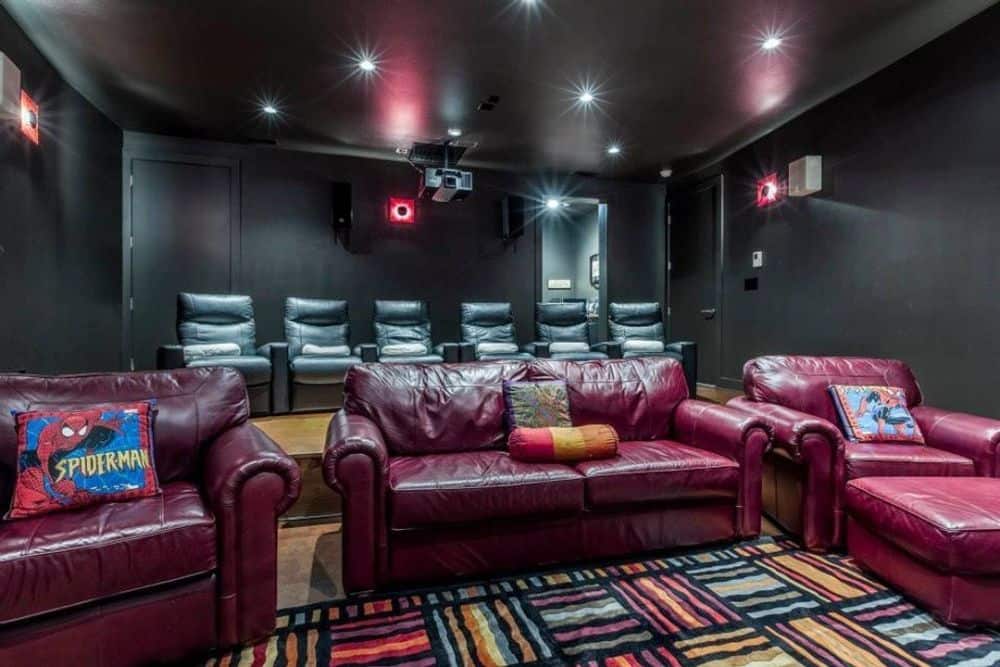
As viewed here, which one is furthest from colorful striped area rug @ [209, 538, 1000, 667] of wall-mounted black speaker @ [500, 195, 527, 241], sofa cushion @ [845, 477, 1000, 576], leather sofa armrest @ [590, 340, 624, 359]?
wall-mounted black speaker @ [500, 195, 527, 241]

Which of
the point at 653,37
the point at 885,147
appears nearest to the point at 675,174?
the point at 885,147

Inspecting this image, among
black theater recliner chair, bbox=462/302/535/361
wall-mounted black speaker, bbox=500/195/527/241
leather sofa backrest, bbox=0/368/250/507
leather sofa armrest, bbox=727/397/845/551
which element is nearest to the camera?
leather sofa backrest, bbox=0/368/250/507

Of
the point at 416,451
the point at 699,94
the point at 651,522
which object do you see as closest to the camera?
the point at 651,522

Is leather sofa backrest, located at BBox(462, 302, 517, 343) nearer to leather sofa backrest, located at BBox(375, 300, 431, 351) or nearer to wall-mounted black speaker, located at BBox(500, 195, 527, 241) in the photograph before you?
leather sofa backrest, located at BBox(375, 300, 431, 351)

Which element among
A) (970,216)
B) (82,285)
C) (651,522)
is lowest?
(651,522)

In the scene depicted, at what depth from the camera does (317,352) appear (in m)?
4.29

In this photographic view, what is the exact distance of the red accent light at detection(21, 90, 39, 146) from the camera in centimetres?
304

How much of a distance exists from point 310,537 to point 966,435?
2.96 metres

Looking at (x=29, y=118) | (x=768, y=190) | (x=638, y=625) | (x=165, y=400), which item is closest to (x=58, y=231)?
(x=29, y=118)

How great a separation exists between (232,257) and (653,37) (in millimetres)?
4269

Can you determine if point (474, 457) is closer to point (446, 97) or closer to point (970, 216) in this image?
point (446, 97)

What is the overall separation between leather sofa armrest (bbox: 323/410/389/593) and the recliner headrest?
3238 mm

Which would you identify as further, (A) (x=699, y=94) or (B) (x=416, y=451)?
(A) (x=699, y=94)

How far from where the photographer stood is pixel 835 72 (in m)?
3.50
